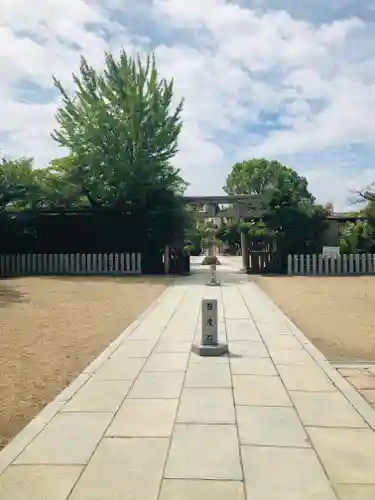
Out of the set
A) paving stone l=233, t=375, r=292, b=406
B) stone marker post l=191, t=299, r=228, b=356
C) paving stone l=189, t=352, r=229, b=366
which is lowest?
paving stone l=233, t=375, r=292, b=406

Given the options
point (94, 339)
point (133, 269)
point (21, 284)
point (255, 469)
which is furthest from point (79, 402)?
point (133, 269)

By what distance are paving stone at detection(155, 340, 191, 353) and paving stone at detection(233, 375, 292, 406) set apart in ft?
4.79

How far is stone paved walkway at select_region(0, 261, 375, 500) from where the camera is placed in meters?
2.92

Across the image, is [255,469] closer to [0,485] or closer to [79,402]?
[0,485]

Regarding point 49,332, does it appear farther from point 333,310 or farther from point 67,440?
point 333,310

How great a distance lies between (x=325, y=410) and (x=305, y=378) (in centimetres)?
98

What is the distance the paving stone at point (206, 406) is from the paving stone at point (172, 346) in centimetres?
176

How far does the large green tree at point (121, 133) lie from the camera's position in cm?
2081

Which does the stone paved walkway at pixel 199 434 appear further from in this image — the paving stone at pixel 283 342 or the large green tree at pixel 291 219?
the large green tree at pixel 291 219

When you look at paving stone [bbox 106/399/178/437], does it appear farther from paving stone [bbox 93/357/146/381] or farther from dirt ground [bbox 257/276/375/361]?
dirt ground [bbox 257/276/375/361]

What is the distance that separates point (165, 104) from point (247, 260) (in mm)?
7796

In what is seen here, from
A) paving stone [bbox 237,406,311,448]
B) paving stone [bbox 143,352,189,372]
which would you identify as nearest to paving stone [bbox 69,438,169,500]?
paving stone [bbox 237,406,311,448]

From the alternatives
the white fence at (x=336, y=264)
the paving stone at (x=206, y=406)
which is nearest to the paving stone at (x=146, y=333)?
the paving stone at (x=206, y=406)

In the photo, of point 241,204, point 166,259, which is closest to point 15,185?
point 166,259
